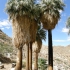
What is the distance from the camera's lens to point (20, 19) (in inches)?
792

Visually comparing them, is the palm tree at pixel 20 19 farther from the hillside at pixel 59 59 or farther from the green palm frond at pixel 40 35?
the hillside at pixel 59 59

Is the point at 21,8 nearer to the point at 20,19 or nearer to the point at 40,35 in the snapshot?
the point at 20,19

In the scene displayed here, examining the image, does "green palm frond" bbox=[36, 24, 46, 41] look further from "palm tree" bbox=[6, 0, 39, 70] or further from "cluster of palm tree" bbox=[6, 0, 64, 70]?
"palm tree" bbox=[6, 0, 39, 70]

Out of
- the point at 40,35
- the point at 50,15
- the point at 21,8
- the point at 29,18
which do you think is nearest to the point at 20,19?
the point at 29,18

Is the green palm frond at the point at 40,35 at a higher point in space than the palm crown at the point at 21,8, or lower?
lower

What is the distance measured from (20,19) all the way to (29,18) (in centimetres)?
95

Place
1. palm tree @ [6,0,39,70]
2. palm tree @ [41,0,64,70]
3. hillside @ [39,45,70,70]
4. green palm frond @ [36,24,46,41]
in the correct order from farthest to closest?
hillside @ [39,45,70,70], green palm frond @ [36,24,46,41], palm tree @ [41,0,64,70], palm tree @ [6,0,39,70]

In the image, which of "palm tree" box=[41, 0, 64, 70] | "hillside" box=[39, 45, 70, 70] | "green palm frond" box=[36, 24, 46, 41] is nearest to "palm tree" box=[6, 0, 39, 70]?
"palm tree" box=[41, 0, 64, 70]

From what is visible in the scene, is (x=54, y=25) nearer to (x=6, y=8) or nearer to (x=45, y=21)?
(x=45, y=21)

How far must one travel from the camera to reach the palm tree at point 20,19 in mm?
19641

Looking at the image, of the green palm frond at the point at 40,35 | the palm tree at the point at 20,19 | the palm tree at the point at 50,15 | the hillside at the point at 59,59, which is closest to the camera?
the palm tree at the point at 20,19

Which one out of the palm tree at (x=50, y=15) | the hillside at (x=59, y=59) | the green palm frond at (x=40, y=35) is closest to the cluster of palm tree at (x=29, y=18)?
the palm tree at (x=50, y=15)

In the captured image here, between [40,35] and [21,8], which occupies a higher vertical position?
[21,8]

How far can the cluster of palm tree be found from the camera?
775 inches
